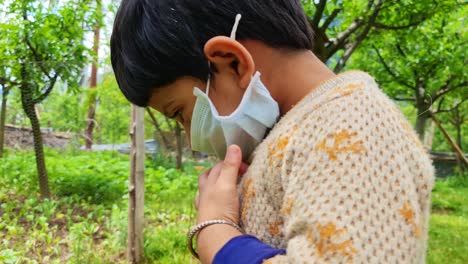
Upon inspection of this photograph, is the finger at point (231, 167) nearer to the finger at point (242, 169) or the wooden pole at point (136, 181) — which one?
the finger at point (242, 169)

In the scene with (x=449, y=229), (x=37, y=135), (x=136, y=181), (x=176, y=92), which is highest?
(x=176, y=92)

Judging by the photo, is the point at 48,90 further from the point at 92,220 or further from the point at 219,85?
the point at 219,85

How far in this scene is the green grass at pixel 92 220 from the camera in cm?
309

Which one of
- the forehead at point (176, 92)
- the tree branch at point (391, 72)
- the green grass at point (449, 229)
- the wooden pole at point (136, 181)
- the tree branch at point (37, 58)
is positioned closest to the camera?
the forehead at point (176, 92)

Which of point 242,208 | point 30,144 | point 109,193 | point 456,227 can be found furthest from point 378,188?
point 30,144

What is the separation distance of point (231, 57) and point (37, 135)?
11.7 feet

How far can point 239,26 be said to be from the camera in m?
0.83

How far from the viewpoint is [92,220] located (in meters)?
3.83

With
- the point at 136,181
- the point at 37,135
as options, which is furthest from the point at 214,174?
the point at 37,135

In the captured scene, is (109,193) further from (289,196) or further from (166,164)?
(289,196)

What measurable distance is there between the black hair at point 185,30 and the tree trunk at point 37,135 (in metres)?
3.08

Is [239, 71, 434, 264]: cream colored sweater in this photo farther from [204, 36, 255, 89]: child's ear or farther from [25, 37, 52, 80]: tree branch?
[25, 37, 52, 80]: tree branch

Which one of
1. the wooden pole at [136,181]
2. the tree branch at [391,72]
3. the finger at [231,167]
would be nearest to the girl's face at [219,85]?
the finger at [231,167]

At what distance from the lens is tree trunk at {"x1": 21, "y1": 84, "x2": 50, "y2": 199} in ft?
11.9
